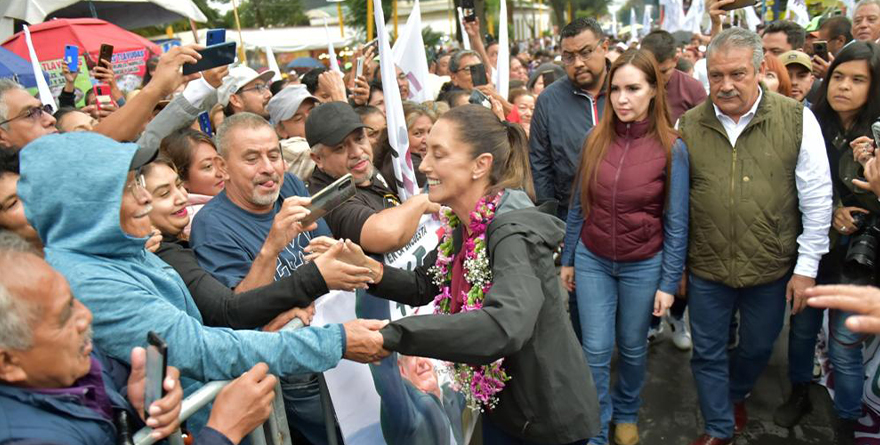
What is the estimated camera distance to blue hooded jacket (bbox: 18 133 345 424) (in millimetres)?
1861

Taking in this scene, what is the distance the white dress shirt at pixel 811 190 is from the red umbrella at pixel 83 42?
8.88 m

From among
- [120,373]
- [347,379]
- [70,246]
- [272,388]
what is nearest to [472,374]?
[347,379]

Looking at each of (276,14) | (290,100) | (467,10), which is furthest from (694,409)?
(276,14)

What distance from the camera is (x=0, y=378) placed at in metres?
1.47

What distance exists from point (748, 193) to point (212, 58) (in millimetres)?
2907

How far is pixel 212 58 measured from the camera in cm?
352

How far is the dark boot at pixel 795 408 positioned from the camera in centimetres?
394

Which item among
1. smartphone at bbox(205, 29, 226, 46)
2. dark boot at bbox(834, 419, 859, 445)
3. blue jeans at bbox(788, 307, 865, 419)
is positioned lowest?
dark boot at bbox(834, 419, 859, 445)

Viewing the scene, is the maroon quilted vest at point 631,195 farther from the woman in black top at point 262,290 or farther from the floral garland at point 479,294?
the woman in black top at point 262,290

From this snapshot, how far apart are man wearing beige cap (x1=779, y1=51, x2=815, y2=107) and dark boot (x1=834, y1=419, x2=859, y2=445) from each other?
261cm

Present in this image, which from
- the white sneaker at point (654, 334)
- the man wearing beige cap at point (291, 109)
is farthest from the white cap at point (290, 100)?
the white sneaker at point (654, 334)

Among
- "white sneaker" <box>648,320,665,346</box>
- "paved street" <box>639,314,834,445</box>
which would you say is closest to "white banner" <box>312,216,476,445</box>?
"paved street" <box>639,314,834,445</box>

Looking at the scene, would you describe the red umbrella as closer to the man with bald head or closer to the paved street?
the paved street

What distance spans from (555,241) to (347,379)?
3.27 feet
